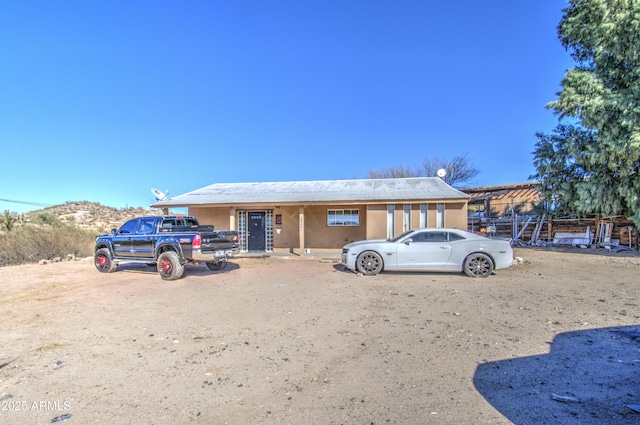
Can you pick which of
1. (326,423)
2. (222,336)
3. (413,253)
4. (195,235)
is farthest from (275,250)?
(326,423)

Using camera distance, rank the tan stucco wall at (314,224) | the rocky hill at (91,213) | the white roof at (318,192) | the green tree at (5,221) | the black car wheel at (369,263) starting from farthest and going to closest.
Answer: the rocky hill at (91,213), the green tree at (5,221), the tan stucco wall at (314,224), the white roof at (318,192), the black car wheel at (369,263)

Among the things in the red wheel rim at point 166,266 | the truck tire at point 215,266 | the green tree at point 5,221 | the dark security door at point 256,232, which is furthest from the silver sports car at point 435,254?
the green tree at point 5,221

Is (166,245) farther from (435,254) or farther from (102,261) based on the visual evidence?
(435,254)

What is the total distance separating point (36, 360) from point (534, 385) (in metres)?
5.53

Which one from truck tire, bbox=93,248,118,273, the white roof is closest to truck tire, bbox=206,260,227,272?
truck tire, bbox=93,248,118,273

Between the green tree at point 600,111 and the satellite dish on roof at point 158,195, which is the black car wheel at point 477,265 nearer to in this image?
A: the green tree at point 600,111

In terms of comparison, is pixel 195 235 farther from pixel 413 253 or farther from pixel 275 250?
pixel 275 250

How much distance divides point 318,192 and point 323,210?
912 millimetres

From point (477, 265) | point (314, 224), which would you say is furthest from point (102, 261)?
point (477, 265)

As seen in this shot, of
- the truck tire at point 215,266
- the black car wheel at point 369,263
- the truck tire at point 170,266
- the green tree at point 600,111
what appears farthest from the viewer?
the green tree at point 600,111

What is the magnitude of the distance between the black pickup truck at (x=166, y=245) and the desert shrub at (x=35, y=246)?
6.31 metres

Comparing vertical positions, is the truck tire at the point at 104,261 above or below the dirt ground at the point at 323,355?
above

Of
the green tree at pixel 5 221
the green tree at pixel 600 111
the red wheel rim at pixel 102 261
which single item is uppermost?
the green tree at pixel 600 111

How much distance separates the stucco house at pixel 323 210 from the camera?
1365 centimetres
